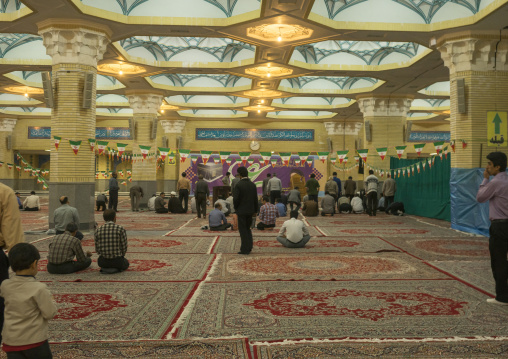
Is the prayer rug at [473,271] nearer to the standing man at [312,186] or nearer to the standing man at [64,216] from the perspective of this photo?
the standing man at [64,216]

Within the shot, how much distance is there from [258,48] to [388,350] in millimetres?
10263

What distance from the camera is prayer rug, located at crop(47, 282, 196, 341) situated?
3.26 m

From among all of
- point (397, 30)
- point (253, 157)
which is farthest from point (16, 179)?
point (397, 30)

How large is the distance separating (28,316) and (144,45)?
1238cm

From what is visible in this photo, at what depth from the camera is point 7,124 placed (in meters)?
24.2

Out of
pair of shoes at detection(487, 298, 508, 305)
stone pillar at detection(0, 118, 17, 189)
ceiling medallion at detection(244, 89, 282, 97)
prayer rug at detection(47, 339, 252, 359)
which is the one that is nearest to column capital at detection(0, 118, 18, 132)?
stone pillar at detection(0, 118, 17, 189)

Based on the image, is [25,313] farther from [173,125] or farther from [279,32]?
[173,125]

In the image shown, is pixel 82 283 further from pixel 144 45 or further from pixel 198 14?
pixel 144 45

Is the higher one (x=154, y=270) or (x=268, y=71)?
(x=268, y=71)

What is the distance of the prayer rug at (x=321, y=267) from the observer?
5148 mm

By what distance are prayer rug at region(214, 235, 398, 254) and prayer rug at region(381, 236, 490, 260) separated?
0.32 meters

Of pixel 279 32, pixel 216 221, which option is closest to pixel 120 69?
pixel 279 32

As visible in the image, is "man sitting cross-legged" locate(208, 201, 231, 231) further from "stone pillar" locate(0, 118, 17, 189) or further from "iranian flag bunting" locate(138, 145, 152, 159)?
"stone pillar" locate(0, 118, 17, 189)

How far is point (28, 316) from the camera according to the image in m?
2.12
